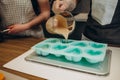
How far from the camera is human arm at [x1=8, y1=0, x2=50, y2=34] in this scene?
984 millimetres

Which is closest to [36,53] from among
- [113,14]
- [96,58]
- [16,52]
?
[16,52]

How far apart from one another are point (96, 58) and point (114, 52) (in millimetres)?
175

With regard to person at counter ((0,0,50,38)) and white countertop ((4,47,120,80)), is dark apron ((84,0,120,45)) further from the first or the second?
person at counter ((0,0,50,38))

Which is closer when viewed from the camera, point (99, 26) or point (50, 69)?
point (50, 69)

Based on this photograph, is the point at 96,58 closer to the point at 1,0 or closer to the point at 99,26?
the point at 99,26

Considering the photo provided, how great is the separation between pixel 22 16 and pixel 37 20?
89mm

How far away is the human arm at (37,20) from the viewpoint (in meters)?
0.98

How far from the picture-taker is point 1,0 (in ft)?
3.31

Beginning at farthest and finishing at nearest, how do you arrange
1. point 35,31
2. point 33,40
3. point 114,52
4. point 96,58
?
point 35,31
point 33,40
point 114,52
point 96,58

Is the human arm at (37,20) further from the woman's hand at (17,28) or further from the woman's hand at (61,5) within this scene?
the woman's hand at (61,5)

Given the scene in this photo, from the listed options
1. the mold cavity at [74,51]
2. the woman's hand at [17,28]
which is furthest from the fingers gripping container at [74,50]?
the woman's hand at [17,28]

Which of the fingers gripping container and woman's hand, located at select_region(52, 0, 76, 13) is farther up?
woman's hand, located at select_region(52, 0, 76, 13)

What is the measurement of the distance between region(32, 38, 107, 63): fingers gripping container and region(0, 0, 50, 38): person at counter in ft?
0.89

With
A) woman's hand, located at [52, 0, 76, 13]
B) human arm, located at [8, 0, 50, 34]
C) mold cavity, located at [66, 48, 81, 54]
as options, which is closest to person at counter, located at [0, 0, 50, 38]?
human arm, located at [8, 0, 50, 34]
